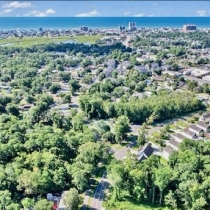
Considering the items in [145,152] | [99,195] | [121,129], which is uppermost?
[121,129]

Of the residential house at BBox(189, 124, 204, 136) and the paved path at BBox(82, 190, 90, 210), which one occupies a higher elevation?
the residential house at BBox(189, 124, 204, 136)

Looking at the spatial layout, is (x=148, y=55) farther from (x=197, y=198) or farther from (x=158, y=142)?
(x=197, y=198)

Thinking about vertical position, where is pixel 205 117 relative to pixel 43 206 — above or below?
below

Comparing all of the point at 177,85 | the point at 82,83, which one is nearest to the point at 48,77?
the point at 82,83

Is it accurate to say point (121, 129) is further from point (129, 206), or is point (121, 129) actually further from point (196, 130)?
point (129, 206)

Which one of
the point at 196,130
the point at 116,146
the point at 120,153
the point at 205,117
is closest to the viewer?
the point at 120,153

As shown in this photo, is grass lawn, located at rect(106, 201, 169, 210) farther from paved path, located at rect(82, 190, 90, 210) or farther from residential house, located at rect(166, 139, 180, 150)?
residential house, located at rect(166, 139, 180, 150)

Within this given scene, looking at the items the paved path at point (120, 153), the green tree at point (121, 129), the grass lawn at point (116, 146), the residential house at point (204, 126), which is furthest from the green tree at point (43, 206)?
the residential house at point (204, 126)

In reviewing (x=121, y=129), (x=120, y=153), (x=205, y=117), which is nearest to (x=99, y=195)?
(x=120, y=153)

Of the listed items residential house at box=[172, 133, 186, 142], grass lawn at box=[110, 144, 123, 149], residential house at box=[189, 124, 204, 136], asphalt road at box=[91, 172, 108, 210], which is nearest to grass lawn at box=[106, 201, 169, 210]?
asphalt road at box=[91, 172, 108, 210]

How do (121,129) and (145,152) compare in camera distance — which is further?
(121,129)
